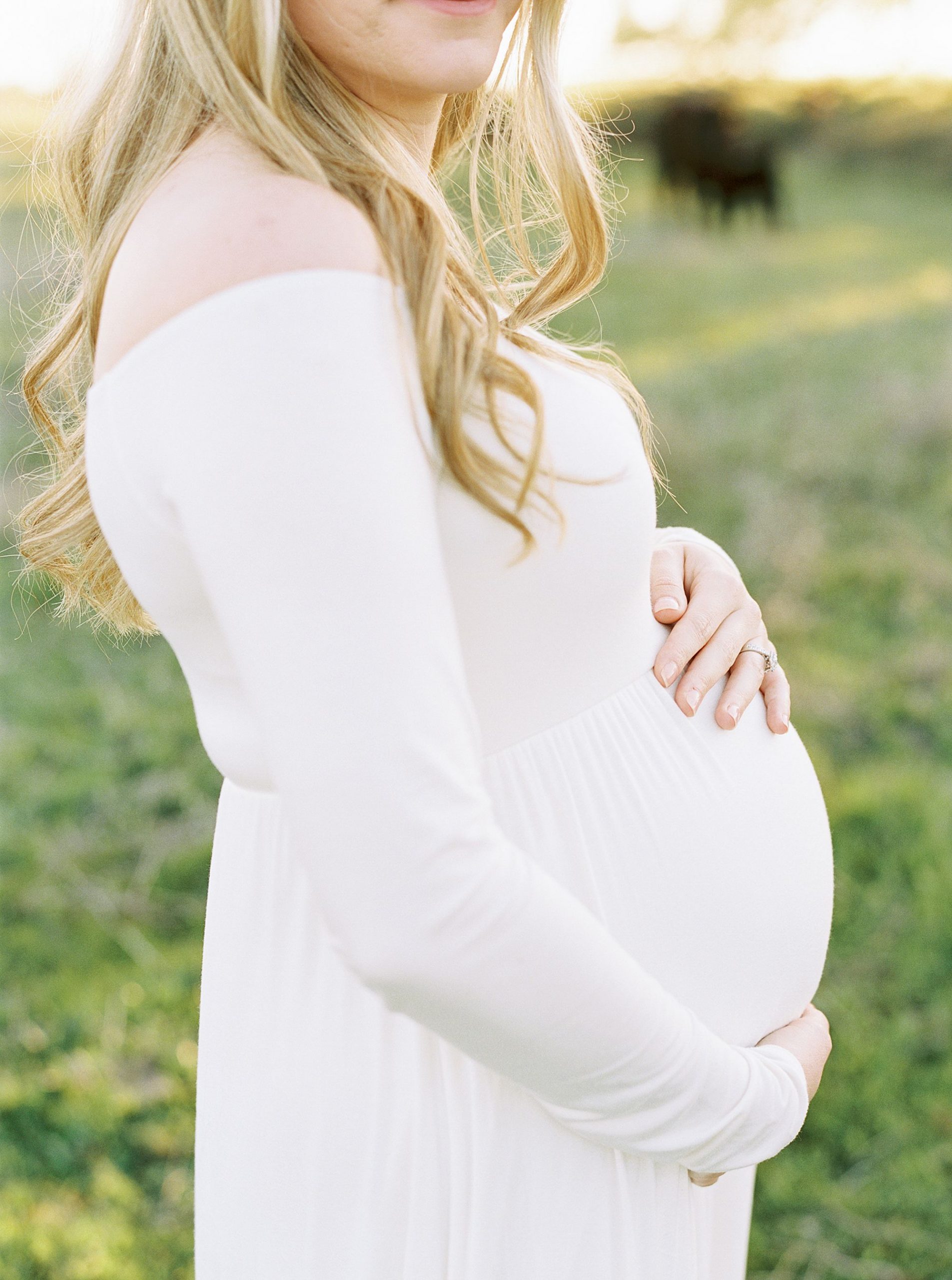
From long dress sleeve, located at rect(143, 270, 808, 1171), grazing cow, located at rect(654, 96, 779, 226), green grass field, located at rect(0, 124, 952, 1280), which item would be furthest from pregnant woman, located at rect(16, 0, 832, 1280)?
grazing cow, located at rect(654, 96, 779, 226)

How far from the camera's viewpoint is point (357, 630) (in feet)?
2.44

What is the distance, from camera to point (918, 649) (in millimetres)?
4035

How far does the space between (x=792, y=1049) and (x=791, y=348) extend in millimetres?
5070

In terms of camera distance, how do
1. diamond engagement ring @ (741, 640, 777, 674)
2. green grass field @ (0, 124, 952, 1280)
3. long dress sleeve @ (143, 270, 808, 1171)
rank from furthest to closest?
1. green grass field @ (0, 124, 952, 1280)
2. diamond engagement ring @ (741, 640, 777, 674)
3. long dress sleeve @ (143, 270, 808, 1171)

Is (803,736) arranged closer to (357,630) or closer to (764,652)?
(764,652)

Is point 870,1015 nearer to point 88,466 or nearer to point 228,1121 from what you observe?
point 228,1121

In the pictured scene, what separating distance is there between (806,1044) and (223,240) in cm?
88

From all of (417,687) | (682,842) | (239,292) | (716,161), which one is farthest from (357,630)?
(716,161)

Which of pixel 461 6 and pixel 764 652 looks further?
pixel 764 652

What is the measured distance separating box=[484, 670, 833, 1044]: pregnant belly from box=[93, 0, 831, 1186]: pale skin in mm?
45

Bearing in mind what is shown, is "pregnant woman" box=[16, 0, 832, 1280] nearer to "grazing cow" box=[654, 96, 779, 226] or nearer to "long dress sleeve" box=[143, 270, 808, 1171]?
"long dress sleeve" box=[143, 270, 808, 1171]

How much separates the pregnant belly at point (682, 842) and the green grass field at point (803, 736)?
1.14 meters

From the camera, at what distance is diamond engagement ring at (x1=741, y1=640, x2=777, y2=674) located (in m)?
1.31

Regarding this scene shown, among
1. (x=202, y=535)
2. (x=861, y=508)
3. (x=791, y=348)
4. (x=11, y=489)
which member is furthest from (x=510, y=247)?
(x=791, y=348)
